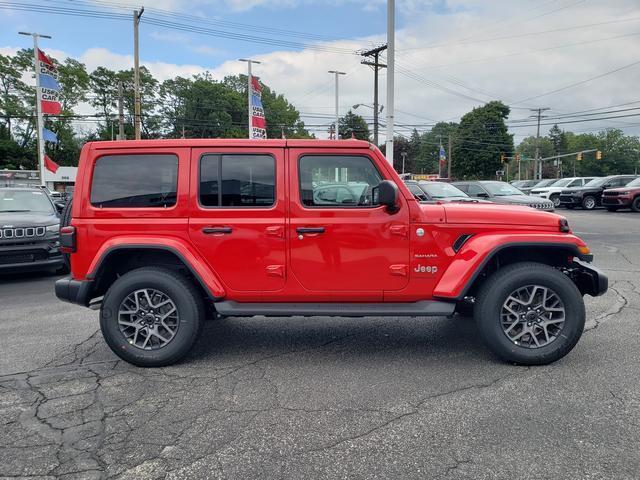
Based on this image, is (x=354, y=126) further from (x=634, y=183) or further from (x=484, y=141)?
(x=634, y=183)

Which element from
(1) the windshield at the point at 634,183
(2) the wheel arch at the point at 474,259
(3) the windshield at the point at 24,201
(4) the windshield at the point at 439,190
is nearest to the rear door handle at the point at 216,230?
(2) the wheel arch at the point at 474,259

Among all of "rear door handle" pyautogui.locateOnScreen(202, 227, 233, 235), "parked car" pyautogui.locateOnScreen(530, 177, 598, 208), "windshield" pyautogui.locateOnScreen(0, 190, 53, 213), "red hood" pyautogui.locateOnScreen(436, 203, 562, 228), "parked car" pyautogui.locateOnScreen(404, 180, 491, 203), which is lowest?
"rear door handle" pyautogui.locateOnScreen(202, 227, 233, 235)

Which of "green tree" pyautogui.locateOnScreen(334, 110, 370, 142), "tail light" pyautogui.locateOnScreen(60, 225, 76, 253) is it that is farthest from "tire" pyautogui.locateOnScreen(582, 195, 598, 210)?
"green tree" pyautogui.locateOnScreen(334, 110, 370, 142)

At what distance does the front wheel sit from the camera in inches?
978

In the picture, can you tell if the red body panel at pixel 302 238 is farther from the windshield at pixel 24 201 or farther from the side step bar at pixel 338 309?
the windshield at pixel 24 201

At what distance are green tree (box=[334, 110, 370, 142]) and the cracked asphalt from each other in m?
73.1

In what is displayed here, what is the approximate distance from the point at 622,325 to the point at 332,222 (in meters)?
3.56

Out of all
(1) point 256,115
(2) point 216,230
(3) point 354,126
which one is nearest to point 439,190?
(2) point 216,230

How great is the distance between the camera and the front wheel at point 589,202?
24844mm

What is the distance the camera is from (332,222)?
401 cm

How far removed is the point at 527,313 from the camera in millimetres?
3996

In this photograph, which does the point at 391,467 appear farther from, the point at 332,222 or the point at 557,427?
the point at 332,222

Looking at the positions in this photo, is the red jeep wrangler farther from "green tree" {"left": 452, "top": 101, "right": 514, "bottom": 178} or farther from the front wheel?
"green tree" {"left": 452, "top": 101, "right": 514, "bottom": 178}

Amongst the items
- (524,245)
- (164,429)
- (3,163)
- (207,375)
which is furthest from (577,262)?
(3,163)
